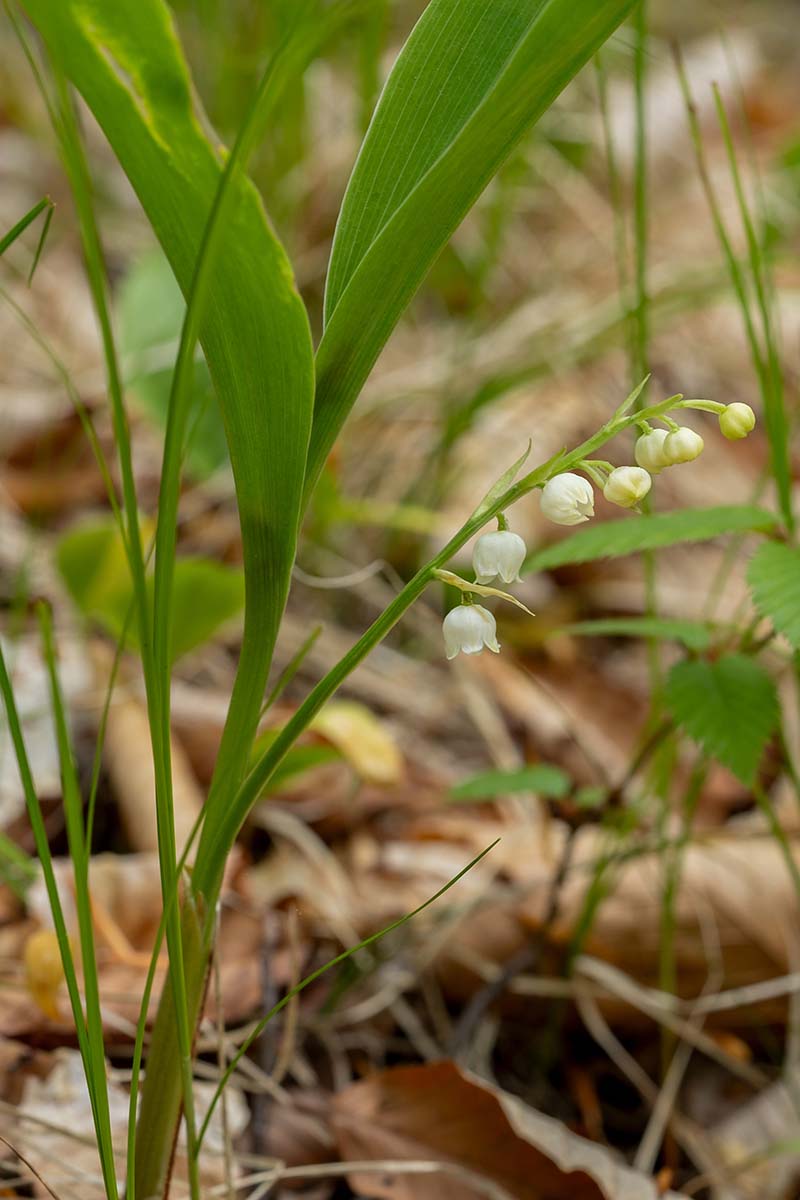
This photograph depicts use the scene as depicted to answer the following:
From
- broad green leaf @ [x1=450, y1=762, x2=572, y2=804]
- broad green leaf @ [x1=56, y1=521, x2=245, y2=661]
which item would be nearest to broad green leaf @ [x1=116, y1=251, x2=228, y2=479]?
broad green leaf @ [x1=56, y1=521, x2=245, y2=661]

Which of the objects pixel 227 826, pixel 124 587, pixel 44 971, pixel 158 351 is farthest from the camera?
pixel 158 351

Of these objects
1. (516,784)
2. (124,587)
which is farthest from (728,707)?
(124,587)

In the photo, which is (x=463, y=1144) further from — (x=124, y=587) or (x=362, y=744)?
(x=124, y=587)

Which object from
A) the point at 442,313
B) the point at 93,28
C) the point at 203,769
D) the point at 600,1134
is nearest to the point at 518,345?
the point at 442,313

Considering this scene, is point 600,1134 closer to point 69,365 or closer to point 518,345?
point 518,345

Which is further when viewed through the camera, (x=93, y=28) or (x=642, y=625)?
(x=642, y=625)

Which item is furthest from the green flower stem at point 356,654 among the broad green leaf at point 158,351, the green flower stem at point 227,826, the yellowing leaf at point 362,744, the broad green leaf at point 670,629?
the broad green leaf at point 158,351
